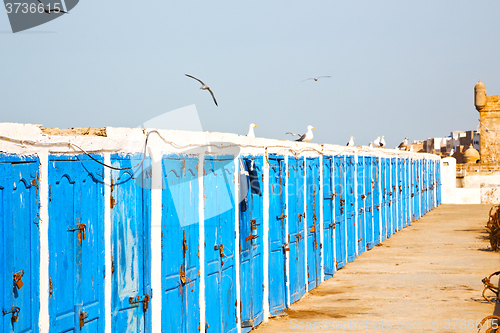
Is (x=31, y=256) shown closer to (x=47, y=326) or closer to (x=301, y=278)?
(x=47, y=326)

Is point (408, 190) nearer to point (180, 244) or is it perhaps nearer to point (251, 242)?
point (251, 242)

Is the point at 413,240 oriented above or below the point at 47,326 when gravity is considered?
below

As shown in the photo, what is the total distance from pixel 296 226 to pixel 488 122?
1488 inches

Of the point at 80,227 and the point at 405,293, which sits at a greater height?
the point at 80,227

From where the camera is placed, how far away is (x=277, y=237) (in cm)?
954

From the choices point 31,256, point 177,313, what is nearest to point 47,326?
point 31,256

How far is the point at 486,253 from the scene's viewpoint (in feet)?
48.7

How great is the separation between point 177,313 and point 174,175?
1.46m

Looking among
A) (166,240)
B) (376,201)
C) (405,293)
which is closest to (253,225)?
(166,240)

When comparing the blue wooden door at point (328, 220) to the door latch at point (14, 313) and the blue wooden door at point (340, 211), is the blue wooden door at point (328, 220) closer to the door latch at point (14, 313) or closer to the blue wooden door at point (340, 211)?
the blue wooden door at point (340, 211)

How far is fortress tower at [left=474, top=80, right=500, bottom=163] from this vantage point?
43.5m

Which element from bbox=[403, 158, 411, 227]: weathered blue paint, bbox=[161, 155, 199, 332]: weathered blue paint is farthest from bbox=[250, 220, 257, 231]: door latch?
bbox=[403, 158, 411, 227]: weathered blue paint

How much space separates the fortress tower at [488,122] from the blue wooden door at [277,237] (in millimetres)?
37920

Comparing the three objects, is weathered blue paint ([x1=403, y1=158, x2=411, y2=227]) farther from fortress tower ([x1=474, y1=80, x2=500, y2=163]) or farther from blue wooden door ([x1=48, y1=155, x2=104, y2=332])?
fortress tower ([x1=474, y1=80, x2=500, y2=163])
